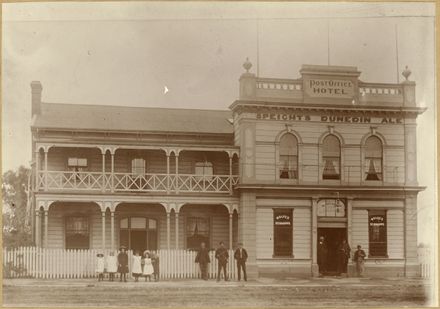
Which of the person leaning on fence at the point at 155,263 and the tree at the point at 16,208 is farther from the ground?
the tree at the point at 16,208

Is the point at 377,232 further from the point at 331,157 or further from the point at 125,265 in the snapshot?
the point at 125,265

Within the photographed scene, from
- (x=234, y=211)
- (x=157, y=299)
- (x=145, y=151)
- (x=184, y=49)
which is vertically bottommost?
(x=157, y=299)

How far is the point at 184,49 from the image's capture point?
1980 centimetres

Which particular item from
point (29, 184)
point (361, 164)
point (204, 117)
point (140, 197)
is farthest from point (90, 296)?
point (361, 164)

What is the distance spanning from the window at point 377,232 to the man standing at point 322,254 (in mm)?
1338

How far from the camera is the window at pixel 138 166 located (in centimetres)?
2525

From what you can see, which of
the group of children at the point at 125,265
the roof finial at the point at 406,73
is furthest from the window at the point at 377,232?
the group of children at the point at 125,265

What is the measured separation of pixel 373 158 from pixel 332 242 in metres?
2.69

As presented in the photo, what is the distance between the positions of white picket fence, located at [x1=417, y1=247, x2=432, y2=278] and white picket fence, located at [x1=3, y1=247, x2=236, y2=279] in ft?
16.2

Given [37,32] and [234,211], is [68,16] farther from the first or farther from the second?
[234,211]

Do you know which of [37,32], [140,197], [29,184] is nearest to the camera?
[37,32]

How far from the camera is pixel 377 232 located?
2502 cm

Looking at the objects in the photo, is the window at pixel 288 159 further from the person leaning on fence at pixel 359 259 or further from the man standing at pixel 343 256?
the person leaning on fence at pixel 359 259

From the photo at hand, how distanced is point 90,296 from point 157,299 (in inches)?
60.9
